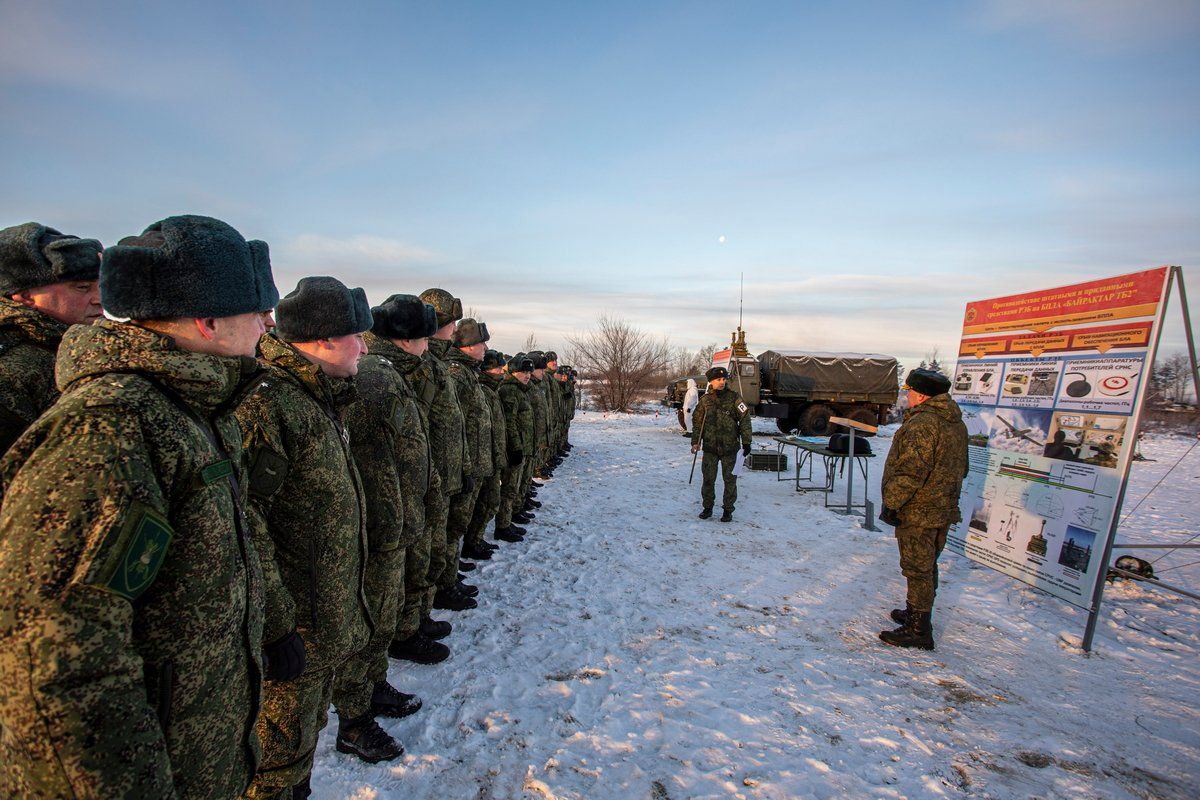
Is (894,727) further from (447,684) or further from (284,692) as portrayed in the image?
(284,692)

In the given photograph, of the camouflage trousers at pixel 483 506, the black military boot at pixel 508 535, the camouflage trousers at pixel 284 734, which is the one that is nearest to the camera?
the camouflage trousers at pixel 284 734

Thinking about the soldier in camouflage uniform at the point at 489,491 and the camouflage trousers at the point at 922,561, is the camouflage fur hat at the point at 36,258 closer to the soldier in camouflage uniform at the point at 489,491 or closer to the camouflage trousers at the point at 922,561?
the soldier in camouflage uniform at the point at 489,491

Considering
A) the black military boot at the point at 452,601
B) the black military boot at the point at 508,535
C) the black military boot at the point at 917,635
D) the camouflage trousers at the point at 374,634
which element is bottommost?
the black military boot at the point at 508,535

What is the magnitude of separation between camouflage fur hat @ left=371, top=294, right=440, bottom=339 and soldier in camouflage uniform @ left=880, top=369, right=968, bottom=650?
3.85 m

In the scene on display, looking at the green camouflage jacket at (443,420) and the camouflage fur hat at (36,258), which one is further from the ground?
the camouflage fur hat at (36,258)

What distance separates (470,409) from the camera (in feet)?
15.9

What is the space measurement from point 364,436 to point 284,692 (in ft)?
3.94

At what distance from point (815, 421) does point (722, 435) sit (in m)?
10.1

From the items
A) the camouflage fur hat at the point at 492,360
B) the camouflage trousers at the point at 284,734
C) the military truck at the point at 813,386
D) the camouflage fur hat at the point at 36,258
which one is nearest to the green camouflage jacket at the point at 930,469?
the camouflage trousers at the point at 284,734

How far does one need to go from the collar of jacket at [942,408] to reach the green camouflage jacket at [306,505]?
4.30 metres

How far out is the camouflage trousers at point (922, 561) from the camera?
402cm

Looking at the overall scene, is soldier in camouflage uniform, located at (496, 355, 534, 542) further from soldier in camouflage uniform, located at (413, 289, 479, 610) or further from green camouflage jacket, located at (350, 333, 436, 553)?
green camouflage jacket, located at (350, 333, 436, 553)

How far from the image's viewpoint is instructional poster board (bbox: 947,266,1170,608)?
161 inches

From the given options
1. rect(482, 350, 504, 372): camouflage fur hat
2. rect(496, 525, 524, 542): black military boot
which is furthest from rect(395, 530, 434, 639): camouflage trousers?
rect(482, 350, 504, 372): camouflage fur hat
